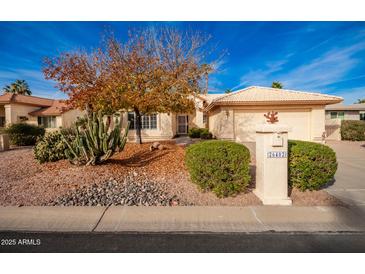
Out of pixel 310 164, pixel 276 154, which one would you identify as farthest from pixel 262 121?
pixel 276 154

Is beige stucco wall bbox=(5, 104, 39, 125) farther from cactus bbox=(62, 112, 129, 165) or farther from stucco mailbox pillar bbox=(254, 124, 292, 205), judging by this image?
stucco mailbox pillar bbox=(254, 124, 292, 205)

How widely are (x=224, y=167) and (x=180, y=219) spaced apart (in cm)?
158

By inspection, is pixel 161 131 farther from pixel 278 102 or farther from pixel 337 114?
pixel 337 114

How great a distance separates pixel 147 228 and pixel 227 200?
6.67 ft

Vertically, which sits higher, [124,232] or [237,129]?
[237,129]

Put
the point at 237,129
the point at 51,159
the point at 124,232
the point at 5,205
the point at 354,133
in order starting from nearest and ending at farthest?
1. the point at 124,232
2. the point at 5,205
3. the point at 51,159
4. the point at 237,129
5. the point at 354,133

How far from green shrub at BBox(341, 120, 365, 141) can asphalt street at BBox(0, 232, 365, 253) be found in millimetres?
17357

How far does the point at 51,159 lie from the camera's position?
7242mm

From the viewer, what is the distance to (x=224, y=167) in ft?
Result: 15.2

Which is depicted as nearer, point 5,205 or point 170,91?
point 5,205

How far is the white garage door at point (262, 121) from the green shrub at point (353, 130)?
5847mm
